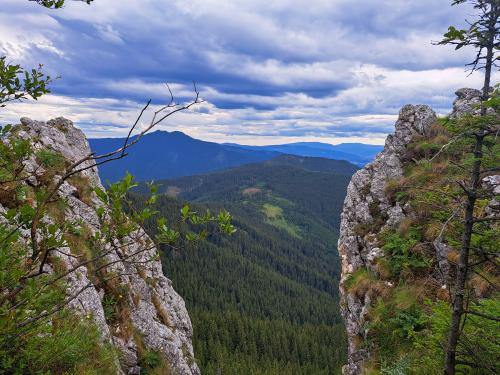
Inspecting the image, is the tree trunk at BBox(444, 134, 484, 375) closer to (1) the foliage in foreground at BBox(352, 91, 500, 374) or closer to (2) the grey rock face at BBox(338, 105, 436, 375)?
(1) the foliage in foreground at BBox(352, 91, 500, 374)

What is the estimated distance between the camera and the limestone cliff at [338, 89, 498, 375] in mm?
18906

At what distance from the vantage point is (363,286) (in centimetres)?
2027

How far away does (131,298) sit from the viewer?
59.2 feet

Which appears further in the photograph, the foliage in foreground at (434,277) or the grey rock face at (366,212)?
the grey rock face at (366,212)

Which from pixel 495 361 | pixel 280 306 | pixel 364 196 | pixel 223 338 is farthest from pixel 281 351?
pixel 495 361

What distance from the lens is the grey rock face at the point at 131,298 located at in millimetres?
14922

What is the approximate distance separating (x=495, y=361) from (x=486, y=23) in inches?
364

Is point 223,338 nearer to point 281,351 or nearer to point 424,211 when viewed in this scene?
point 281,351

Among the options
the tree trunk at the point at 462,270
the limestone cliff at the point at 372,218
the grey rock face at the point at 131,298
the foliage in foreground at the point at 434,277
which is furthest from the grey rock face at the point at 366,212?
the grey rock face at the point at 131,298

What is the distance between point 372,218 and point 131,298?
56.1ft

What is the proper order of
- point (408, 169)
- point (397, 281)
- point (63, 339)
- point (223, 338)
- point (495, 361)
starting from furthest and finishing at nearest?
point (223, 338)
point (408, 169)
point (397, 281)
point (495, 361)
point (63, 339)

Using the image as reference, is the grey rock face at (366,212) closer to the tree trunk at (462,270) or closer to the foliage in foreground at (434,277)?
the foliage in foreground at (434,277)

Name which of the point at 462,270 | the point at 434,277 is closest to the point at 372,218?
the point at 434,277

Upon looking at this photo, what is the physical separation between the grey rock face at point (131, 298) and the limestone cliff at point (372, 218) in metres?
9.91
